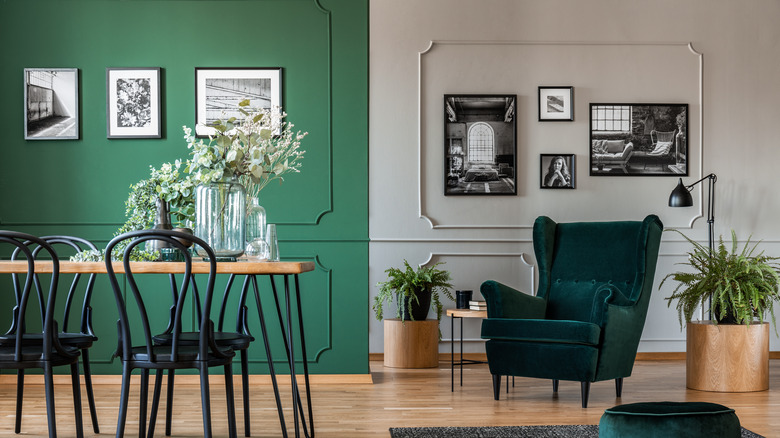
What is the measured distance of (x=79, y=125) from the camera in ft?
15.0

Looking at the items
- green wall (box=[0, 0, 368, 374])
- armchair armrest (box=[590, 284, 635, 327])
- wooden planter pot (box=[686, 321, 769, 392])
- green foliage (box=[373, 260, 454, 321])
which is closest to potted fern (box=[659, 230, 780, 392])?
wooden planter pot (box=[686, 321, 769, 392])

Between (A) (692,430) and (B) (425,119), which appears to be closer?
(A) (692,430)

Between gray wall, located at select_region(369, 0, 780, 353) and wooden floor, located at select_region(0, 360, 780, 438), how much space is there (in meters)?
1.07

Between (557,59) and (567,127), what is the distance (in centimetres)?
51

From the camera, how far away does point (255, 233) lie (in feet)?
10.1

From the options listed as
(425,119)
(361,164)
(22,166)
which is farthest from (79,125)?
(425,119)

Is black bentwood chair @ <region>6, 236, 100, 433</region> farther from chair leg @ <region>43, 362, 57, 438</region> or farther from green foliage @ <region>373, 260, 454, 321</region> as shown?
green foliage @ <region>373, 260, 454, 321</region>

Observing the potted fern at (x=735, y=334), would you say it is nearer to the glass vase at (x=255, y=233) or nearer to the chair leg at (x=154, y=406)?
the glass vase at (x=255, y=233)

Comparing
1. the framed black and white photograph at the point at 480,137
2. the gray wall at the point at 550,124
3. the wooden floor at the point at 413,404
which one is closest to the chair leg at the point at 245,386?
the wooden floor at the point at 413,404

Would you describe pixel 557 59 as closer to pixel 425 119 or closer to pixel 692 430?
pixel 425 119

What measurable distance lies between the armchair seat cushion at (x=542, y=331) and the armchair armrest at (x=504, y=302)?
7 cm

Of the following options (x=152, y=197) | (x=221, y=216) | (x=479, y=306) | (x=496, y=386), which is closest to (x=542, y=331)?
(x=496, y=386)

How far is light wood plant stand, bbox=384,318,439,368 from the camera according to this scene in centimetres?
520

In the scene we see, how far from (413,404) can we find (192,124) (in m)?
2.14
